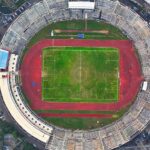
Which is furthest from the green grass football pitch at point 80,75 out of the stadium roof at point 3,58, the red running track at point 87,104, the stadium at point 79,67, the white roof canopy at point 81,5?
the white roof canopy at point 81,5

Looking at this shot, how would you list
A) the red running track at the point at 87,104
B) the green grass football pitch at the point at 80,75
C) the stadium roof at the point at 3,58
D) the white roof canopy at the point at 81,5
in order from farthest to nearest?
the red running track at the point at 87,104
the green grass football pitch at the point at 80,75
the white roof canopy at the point at 81,5
the stadium roof at the point at 3,58

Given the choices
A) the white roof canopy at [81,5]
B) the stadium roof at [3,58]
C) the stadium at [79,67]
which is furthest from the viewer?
the stadium at [79,67]

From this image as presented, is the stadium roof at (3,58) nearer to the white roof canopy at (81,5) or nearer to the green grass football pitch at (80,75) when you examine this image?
the green grass football pitch at (80,75)

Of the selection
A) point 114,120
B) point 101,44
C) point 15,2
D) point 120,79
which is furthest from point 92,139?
point 15,2

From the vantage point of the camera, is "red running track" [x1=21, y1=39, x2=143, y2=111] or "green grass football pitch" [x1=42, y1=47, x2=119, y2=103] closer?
"green grass football pitch" [x1=42, y1=47, x2=119, y2=103]

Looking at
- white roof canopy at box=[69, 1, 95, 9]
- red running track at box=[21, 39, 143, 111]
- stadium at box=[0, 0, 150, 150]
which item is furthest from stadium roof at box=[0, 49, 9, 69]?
white roof canopy at box=[69, 1, 95, 9]

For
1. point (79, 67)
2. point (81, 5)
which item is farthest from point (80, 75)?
point (81, 5)

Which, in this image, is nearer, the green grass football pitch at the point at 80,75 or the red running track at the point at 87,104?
the green grass football pitch at the point at 80,75

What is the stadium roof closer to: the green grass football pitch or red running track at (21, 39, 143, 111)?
red running track at (21, 39, 143, 111)
